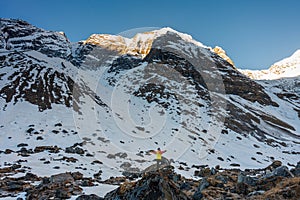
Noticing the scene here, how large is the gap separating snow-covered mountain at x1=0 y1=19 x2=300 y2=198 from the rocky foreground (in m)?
4.43

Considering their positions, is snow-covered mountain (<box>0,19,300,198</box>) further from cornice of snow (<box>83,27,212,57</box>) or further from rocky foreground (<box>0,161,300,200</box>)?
cornice of snow (<box>83,27,212,57</box>)

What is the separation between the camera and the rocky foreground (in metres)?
6.62

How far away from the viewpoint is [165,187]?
646 centimetres

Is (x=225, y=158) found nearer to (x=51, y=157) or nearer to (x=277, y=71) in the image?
(x=51, y=157)

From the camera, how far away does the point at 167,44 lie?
108375 mm

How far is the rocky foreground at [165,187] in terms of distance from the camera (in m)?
6.62

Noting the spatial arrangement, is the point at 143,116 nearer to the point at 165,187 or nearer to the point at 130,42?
the point at 165,187

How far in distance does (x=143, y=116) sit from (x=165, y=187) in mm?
44626

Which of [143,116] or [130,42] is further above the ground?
[130,42]

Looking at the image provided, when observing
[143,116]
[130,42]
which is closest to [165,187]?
[143,116]

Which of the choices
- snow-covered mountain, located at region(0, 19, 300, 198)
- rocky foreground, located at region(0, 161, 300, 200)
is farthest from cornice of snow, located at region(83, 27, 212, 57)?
rocky foreground, located at region(0, 161, 300, 200)

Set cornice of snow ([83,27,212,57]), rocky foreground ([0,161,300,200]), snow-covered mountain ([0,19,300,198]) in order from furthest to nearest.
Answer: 1. cornice of snow ([83,27,212,57])
2. snow-covered mountain ([0,19,300,198])
3. rocky foreground ([0,161,300,200])

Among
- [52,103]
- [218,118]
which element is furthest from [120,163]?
[218,118]

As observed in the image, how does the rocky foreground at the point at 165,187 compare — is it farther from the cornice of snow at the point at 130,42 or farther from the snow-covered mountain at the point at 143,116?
the cornice of snow at the point at 130,42
